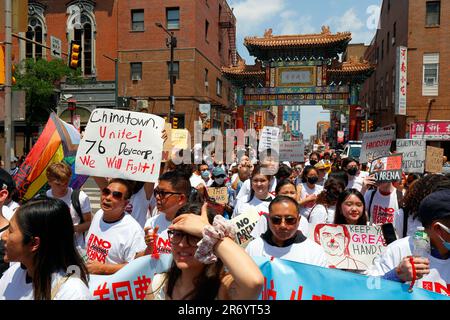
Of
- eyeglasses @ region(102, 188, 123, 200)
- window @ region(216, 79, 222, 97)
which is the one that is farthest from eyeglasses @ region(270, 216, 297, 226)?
window @ region(216, 79, 222, 97)

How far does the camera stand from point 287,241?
325 cm

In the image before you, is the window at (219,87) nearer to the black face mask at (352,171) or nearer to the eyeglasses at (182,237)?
the black face mask at (352,171)

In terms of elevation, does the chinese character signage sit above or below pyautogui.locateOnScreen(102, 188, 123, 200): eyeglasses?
above

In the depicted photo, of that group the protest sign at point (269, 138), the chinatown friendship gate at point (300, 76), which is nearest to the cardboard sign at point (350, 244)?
the protest sign at point (269, 138)

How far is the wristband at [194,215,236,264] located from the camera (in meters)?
1.75

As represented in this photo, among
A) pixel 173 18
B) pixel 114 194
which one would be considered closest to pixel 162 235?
pixel 114 194

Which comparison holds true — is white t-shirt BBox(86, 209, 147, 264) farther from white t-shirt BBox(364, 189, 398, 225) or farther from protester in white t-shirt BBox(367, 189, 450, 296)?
white t-shirt BBox(364, 189, 398, 225)

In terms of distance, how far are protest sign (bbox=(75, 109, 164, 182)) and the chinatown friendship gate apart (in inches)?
891

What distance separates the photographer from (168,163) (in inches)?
290

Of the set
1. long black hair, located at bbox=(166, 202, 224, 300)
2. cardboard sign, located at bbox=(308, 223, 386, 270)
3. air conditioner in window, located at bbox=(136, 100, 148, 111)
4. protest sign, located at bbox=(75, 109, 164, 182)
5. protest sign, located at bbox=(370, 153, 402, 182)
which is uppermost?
air conditioner in window, located at bbox=(136, 100, 148, 111)

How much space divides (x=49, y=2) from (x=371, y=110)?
101 feet

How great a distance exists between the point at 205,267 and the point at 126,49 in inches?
1252
